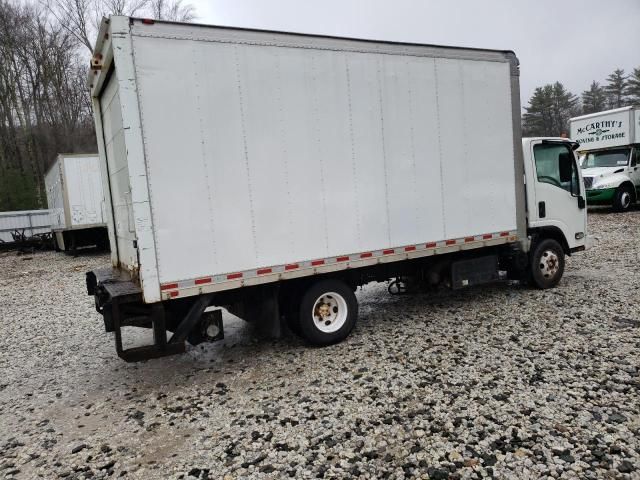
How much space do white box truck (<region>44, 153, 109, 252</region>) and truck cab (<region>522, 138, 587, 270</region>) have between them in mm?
14176

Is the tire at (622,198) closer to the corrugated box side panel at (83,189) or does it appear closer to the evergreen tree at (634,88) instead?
the corrugated box side panel at (83,189)

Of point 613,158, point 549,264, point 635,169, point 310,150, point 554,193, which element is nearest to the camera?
point 310,150

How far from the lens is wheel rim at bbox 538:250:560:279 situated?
25.8 feet

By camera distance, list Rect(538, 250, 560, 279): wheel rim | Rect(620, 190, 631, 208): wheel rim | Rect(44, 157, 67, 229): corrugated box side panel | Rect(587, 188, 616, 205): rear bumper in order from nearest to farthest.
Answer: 1. Rect(538, 250, 560, 279): wheel rim
2. Rect(44, 157, 67, 229): corrugated box side panel
3. Rect(587, 188, 616, 205): rear bumper
4. Rect(620, 190, 631, 208): wheel rim

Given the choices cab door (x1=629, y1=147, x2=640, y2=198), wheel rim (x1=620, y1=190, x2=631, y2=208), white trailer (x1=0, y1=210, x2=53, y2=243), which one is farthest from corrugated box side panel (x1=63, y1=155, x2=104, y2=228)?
cab door (x1=629, y1=147, x2=640, y2=198)

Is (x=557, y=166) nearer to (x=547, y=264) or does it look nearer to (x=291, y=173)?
(x=547, y=264)

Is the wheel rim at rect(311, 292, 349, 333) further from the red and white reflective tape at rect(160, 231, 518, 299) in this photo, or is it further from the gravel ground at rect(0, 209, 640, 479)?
the red and white reflective tape at rect(160, 231, 518, 299)

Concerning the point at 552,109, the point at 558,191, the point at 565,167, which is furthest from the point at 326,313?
the point at 552,109

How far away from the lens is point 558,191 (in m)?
7.89

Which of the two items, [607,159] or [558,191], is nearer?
[558,191]

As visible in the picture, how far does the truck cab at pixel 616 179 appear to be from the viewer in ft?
58.7

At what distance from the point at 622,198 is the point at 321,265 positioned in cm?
1687

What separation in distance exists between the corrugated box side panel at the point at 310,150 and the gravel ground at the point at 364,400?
4.14ft

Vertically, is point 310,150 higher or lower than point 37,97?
lower
